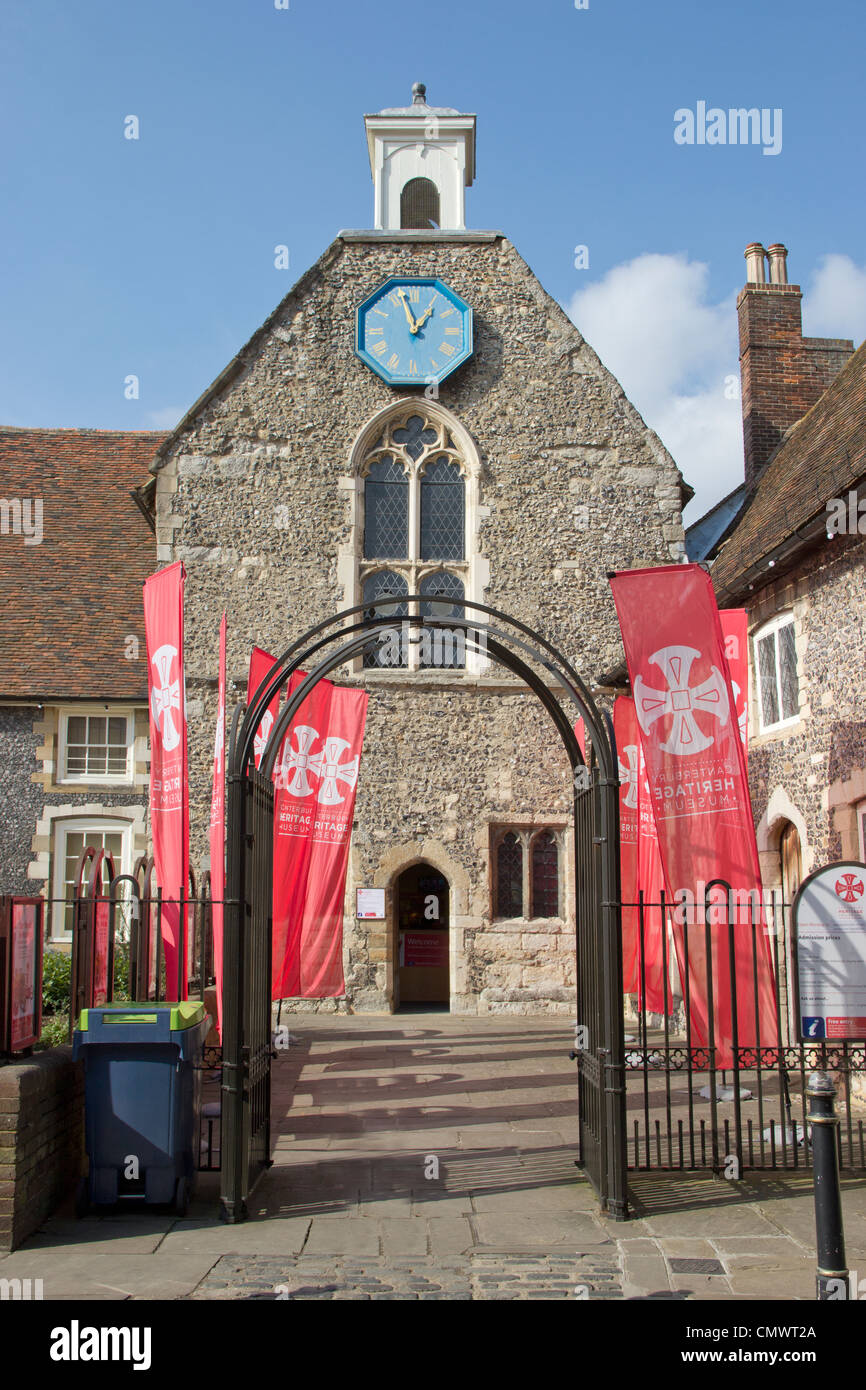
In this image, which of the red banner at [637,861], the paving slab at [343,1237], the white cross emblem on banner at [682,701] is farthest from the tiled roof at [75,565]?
the paving slab at [343,1237]

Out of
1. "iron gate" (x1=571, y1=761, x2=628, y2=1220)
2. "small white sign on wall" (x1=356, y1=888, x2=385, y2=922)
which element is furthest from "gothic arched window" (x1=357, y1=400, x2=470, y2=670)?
"iron gate" (x1=571, y1=761, x2=628, y2=1220)

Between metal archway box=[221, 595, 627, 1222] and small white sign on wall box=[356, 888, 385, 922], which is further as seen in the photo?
small white sign on wall box=[356, 888, 385, 922]

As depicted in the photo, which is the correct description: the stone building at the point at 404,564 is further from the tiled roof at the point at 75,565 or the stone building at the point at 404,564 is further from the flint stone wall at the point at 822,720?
the flint stone wall at the point at 822,720

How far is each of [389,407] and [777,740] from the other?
6.99 metres

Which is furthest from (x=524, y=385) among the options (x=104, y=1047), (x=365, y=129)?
(x=104, y=1047)

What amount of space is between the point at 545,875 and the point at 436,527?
4.80m

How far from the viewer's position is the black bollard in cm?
447

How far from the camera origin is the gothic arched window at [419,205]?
55.1 feet

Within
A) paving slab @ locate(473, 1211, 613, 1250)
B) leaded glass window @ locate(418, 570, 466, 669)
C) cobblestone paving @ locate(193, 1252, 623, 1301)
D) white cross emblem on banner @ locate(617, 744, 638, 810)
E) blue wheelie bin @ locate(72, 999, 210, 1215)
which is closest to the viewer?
cobblestone paving @ locate(193, 1252, 623, 1301)

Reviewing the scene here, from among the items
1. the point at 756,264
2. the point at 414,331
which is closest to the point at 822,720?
the point at 414,331

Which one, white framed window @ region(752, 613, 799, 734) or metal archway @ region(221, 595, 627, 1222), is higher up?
white framed window @ region(752, 613, 799, 734)

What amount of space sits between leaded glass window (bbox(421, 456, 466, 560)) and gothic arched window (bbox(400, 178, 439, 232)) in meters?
4.19

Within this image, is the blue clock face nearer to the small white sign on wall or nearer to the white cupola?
the white cupola

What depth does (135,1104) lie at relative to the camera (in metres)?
6.07
